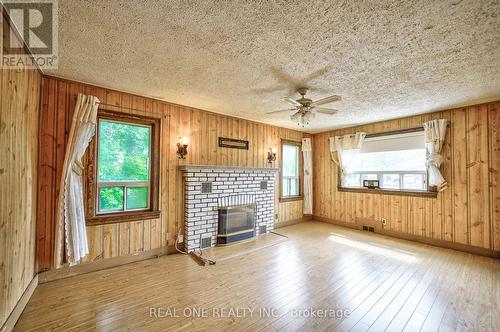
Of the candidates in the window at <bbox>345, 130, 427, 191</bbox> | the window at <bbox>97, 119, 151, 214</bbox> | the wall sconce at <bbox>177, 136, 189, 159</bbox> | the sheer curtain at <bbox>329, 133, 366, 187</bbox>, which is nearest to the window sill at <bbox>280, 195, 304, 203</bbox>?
the sheer curtain at <bbox>329, 133, 366, 187</bbox>

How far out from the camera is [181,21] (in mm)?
1697

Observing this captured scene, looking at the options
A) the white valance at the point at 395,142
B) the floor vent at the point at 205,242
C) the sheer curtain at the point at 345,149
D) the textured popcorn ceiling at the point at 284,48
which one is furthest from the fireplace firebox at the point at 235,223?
the white valance at the point at 395,142

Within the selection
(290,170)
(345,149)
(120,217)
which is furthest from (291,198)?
(120,217)

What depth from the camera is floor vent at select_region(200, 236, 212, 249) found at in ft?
12.5

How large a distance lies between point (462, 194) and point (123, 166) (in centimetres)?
587

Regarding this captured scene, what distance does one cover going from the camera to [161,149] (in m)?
3.56

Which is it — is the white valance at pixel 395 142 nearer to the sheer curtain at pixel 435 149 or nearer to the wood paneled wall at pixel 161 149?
the sheer curtain at pixel 435 149

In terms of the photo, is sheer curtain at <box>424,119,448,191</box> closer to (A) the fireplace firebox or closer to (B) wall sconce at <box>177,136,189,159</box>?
(A) the fireplace firebox

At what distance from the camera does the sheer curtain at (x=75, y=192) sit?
2.58m

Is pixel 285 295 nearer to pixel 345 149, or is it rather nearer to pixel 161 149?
pixel 161 149

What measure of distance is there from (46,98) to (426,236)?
670 cm

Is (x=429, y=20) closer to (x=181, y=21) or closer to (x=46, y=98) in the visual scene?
(x=181, y=21)
